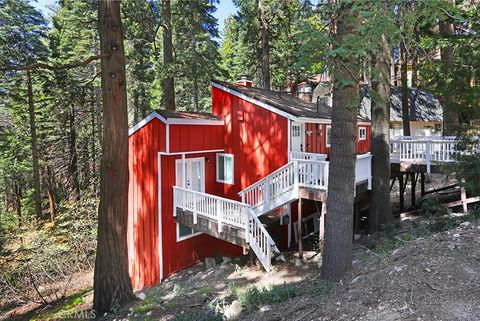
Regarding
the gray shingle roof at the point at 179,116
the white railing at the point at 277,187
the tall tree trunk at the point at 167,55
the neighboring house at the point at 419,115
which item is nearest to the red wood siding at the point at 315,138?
the white railing at the point at 277,187

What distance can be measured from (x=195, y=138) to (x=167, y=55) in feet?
20.5

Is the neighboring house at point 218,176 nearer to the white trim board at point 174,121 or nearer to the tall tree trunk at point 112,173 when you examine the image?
the white trim board at point 174,121

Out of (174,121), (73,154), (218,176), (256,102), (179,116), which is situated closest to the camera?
(174,121)

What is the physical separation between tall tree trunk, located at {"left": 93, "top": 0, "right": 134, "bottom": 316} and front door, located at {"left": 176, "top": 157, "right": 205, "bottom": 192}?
4.69m

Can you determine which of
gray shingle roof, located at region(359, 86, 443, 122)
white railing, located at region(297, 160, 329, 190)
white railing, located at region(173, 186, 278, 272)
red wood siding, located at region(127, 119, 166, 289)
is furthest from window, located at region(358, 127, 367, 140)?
gray shingle roof, located at region(359, 86, 443, 122)

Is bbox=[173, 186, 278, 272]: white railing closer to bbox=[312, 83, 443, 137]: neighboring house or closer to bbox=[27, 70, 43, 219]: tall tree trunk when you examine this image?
bbox=[27, 70, 43, 219]: tall tree trunk

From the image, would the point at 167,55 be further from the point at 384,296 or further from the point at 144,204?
the point at 384,296

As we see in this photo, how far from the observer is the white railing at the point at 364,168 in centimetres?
949

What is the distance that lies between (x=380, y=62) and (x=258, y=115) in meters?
4.26

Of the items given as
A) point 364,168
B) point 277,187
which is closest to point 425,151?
point 364,168

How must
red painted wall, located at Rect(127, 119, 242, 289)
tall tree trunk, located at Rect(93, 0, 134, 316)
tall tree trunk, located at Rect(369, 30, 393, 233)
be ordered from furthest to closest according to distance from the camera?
red painted wall, located at Rect(127, 119, 242, 289)
tall tree trunk, located at Rect(369, 30, 393, 233)
tall tree trunk, located at Rect(93, 0, 134, 316)

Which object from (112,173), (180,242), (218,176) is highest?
(112,173)

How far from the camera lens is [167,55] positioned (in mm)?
15094

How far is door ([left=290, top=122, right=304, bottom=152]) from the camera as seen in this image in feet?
35.1
